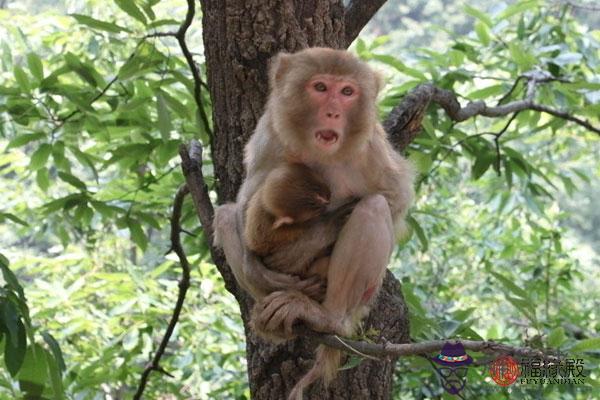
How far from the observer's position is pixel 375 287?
2.79 m

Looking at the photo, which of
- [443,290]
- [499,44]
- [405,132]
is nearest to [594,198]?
[443,290]

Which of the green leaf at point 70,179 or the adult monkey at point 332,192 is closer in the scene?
the adult monkey at point 332,192

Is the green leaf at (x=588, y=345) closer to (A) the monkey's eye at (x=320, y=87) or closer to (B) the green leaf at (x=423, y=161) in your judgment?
(A) the monkey's eye at (x=320, y=87)

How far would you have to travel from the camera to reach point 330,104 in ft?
8.96

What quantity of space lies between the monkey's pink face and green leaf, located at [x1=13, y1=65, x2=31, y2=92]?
1.75 meters

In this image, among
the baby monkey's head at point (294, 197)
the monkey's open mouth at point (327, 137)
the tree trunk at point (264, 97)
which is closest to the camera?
the baby monkey's head at point (294, 197)

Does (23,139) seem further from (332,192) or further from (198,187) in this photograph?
(332,192)

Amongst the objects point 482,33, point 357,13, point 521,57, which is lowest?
point 521,57

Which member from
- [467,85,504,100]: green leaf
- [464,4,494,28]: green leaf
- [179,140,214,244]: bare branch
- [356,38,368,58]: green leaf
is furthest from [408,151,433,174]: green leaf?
[179,140,214,244]: bare branch

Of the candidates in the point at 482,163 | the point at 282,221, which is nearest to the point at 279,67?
the point at 282,221

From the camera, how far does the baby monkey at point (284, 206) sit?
2.57 meters

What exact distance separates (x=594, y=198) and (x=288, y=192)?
1678cm

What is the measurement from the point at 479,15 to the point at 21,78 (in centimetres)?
247

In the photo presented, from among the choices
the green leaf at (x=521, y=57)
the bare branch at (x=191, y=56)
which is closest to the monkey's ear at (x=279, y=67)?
the bare branch at (x=191, y=56)
